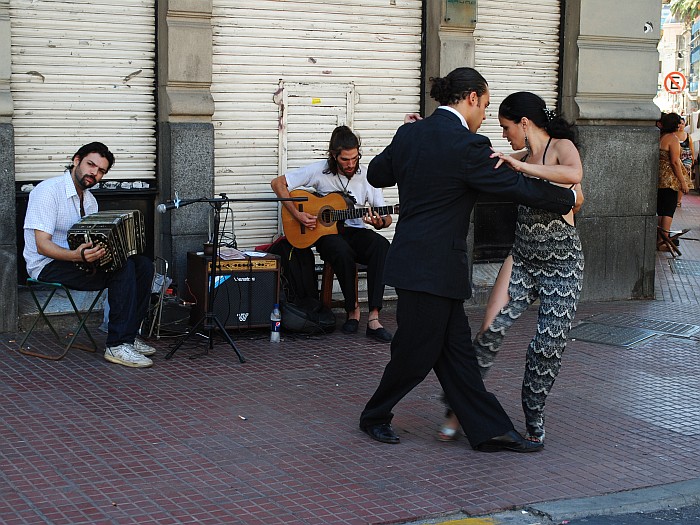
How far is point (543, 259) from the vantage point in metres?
5.75

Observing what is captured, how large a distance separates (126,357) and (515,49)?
5271mm

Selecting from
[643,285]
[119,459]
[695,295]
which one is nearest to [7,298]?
[119,459]

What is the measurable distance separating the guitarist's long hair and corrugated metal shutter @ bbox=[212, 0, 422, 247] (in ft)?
2.39

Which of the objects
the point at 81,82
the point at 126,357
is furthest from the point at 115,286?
the point at 81,82

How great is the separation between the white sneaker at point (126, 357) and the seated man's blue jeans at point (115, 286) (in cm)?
4

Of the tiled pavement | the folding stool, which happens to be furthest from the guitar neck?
the folding stool

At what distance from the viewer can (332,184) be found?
895 cm

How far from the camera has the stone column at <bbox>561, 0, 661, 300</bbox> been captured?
10461mm

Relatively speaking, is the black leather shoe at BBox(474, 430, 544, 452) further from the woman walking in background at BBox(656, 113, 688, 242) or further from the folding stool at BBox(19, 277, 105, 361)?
the woman walking in background at BBox(656, 113, 688, 242)

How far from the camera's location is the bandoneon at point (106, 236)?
7.27 metres

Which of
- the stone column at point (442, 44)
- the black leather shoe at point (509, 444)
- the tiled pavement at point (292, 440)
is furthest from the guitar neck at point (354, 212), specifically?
the black leather shoe at point (509, 444)

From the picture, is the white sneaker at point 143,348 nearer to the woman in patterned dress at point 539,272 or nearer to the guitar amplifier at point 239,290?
the guitar amplifier at point 239,290

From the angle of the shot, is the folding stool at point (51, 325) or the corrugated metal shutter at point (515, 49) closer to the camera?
the folding stool at point (51, 325)

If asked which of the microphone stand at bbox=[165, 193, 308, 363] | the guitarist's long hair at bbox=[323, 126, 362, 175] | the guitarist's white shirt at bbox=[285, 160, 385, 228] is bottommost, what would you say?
the microphone stand at bbox=[165, 193, 308, 363]
